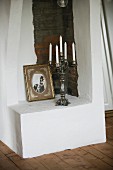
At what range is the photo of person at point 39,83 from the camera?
441 cm

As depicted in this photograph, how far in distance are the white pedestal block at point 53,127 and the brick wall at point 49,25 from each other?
75 centimetres

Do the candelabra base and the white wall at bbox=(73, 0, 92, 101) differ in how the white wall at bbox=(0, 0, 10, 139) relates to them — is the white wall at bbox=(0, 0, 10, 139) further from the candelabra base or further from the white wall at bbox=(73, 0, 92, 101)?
the white wall at bbox=(73, 0, 92, 101)

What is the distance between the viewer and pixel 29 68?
4406 millimetres

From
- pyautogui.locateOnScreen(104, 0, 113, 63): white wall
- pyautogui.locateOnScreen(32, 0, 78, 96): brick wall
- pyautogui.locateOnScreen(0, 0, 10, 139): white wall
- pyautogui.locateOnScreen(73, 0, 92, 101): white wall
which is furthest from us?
pyautogui.locateOnScreen(104, 0, 113, 63): white wall

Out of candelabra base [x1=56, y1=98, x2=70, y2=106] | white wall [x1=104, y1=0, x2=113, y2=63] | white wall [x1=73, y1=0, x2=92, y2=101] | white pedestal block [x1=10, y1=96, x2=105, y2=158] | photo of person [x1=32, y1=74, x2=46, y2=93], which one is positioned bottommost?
white pedestal block [x1=10, y1=96, x2=105, y2=158]

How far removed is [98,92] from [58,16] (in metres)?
1.21

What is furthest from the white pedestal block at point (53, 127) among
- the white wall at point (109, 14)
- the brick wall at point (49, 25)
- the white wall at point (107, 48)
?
the white wall at point (109, 14)

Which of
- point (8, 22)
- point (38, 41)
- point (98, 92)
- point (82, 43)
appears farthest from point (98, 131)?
point (8, 22)

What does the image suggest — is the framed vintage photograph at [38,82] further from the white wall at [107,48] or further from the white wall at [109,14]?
the white wall at [109,14]

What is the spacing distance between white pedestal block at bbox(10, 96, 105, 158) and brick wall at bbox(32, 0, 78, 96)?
75cm

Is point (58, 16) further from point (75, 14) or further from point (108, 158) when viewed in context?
point (108, 158)

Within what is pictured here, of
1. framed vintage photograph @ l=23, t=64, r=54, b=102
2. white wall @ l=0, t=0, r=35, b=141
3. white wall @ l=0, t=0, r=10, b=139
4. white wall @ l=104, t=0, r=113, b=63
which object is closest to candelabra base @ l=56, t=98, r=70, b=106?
framed vintage photograph @ l=23, t=64, r=54, b=102

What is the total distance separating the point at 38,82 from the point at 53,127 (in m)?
0.72

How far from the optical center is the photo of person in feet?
14.5
